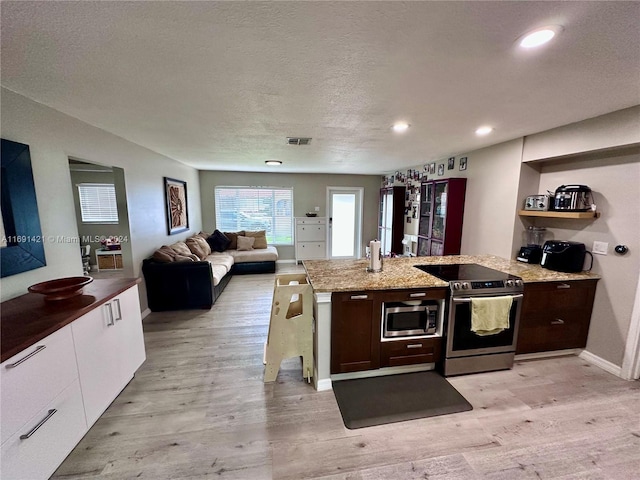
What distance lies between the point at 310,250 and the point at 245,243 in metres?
1.68

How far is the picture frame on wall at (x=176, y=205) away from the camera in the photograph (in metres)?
4.33

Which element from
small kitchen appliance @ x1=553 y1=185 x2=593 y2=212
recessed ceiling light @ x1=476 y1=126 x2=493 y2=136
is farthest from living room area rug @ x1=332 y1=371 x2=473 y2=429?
recessed ceiling light @ x1=476 y1=126 x2=493 y2=136

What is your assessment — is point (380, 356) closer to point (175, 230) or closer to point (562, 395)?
point (562, 395)

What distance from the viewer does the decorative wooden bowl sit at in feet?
5.64

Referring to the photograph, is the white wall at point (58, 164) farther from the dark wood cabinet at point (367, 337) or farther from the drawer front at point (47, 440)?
the dark wood cabinet at point (367, 337)

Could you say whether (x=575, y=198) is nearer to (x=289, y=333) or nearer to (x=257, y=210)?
(x=289, y=333)

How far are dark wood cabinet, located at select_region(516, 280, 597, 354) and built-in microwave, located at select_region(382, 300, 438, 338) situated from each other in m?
0.93

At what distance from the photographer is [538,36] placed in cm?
117

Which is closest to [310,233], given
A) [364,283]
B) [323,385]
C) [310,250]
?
[310,250]

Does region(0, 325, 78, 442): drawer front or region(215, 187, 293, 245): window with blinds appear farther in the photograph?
region(215, 187, 293, 245): window with blinds

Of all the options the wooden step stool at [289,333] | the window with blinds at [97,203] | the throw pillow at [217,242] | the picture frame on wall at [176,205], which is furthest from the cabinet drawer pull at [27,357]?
the window with blinds at [97,203]

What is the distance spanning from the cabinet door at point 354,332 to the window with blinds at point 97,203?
528 centimetres

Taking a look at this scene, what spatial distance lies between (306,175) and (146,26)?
5539 millimetres

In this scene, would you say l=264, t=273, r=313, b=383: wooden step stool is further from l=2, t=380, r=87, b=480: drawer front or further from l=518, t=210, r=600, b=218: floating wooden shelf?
l=518, t=210, r=600, b=218: floating wooden shelf
